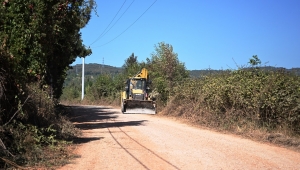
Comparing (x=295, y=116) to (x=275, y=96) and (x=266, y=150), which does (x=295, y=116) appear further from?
(x=266, y=150)

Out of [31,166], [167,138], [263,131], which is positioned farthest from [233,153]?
[31,166]

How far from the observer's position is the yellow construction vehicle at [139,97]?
29.1 m

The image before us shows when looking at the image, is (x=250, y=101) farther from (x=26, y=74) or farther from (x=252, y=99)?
(x=26, y=74)

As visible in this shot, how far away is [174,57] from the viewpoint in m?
32.5

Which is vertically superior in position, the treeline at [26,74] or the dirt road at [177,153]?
the treeline at [26,74]

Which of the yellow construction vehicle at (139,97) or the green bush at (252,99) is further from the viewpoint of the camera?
the yellow construction vehicle at (139,97)

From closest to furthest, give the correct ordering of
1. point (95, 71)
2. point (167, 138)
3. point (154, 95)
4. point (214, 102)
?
point (167, 138), point (214, 102), point (154, 95), point (95, 71)

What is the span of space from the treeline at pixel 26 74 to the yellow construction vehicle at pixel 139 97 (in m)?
15.1

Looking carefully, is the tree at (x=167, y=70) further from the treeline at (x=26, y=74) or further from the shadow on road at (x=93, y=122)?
the treeline at (x=26, y=74)

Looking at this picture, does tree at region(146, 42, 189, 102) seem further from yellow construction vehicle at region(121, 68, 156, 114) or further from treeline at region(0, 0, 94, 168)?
treeline at region(0, 0, 94, 168)

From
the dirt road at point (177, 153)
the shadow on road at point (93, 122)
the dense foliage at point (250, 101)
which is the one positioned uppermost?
the dense foliage at point (250, 101)

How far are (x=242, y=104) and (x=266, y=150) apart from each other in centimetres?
549

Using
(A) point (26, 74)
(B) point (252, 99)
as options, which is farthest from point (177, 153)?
(B) point (252, 99)

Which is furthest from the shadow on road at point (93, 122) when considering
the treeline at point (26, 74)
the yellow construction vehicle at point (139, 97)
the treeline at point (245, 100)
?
the treeline at point (245, 100)
